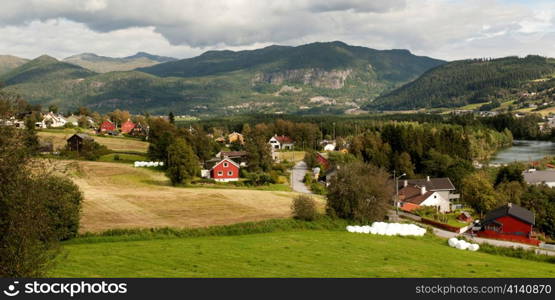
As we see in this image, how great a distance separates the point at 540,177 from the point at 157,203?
62.8 metres

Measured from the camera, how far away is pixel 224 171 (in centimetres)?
7712

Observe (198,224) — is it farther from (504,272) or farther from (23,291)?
(23,291)

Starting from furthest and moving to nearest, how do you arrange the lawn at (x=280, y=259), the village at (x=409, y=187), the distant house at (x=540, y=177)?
1. the distant house at (x=540, y=177)
2. the village at (x=409, y=187)
3. the lawn at (x=280, y=259)

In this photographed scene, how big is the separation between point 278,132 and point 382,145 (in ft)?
223

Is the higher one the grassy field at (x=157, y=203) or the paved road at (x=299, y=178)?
the grassy field at (x=157, y=203)

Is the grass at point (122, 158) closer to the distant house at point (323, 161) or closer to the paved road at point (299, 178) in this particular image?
the paved road at point (299, 178)

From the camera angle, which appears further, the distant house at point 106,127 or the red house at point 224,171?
the distant house at point 106,127

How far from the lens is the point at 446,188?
2803 inches

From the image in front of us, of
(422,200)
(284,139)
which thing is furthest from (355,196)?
(284,139)

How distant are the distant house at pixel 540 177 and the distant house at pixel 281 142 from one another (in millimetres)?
78228

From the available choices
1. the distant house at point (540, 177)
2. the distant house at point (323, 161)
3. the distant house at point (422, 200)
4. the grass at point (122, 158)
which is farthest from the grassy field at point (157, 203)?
the distant house at point (540, 177)

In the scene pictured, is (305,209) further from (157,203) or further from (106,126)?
(106,126)

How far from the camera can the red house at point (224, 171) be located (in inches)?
3014

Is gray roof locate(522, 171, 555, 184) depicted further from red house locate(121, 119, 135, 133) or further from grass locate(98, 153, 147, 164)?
red house locate(121, 119, 135, 133)
